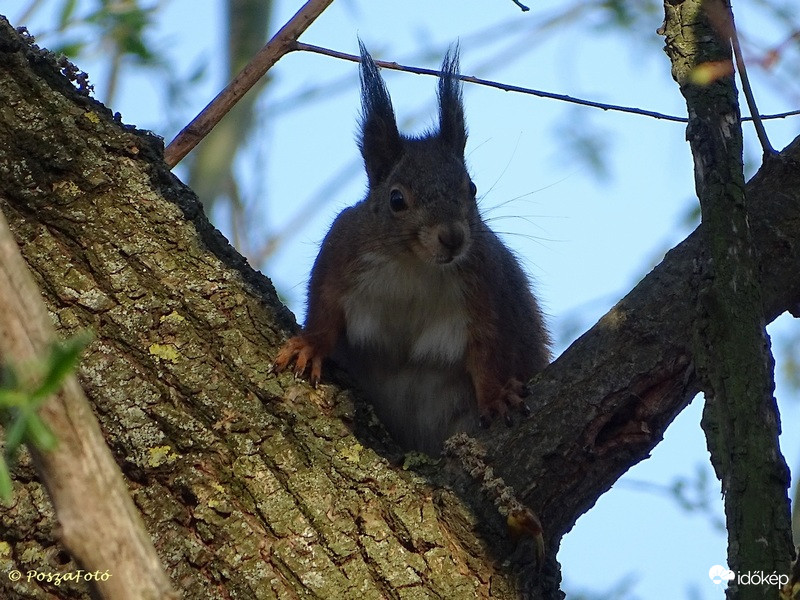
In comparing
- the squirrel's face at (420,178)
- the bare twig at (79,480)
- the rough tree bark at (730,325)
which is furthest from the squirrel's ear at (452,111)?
the bare twig at (79,480)

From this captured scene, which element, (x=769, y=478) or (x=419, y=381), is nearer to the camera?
(x=769, y=478)

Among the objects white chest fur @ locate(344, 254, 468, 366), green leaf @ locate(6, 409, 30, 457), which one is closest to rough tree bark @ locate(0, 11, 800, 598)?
white chest fur @ locate(344, 254, 468, 366)

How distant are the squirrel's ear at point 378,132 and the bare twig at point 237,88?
765 millimetres

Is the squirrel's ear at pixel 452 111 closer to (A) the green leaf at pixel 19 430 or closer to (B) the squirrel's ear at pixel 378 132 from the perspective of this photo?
(B) the squirrel's ear at pixel 378 132

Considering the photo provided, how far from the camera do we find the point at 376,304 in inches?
134

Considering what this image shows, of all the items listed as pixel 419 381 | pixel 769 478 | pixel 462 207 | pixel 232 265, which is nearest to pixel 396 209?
pixel 462 207

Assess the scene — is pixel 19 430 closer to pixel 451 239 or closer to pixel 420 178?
pixel 451 239

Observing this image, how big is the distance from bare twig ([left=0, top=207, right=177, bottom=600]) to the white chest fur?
2.28 metres

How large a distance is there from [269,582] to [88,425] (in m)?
1.19

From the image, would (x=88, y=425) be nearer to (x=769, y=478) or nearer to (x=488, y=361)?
(x=769, y=478)

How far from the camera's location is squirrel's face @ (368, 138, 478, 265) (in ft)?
11.1

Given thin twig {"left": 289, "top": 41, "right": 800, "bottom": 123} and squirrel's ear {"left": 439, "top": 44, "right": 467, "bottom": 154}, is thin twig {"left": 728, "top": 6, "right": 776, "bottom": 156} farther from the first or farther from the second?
squirrel's ear {"left": 439, "top": 44, "right": 467, "bottom": 154}

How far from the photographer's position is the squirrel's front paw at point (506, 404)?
2611 mm

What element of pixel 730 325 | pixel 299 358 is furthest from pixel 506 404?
pixel 730 325
